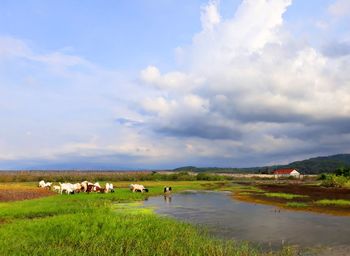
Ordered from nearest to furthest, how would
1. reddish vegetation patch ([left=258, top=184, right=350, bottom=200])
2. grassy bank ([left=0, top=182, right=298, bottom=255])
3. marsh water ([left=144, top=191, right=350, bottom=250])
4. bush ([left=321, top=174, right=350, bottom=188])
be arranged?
grassy bank ([left=0, top=182, right=298, bottom=255]) < marsh water ([left=144, top=191, right=350, bottom=250]) < reddish vegetation patch ([left=258, top=184, right=350, bottom=200]) < bush ([left=321, top=174, right=350, bottom=188])

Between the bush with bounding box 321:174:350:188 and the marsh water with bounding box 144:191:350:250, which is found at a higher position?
the bush with bounding box 321:174:350:188

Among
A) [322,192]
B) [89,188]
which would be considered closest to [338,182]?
[322,192]

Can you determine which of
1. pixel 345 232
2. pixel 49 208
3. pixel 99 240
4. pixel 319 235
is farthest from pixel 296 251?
pixel 49 208

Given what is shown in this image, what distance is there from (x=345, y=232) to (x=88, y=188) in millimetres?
36575

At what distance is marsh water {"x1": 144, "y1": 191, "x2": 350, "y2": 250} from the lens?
22.7m

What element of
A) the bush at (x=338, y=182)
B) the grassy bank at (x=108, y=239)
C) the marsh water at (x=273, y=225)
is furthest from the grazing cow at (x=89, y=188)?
the bush at (x=338, y=182)

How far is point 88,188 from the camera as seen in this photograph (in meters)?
A: 54.0

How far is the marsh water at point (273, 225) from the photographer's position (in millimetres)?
22703

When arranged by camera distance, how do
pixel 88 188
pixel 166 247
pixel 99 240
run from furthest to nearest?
pixel 88 188 < pixel 99 240 < pixel 166 247

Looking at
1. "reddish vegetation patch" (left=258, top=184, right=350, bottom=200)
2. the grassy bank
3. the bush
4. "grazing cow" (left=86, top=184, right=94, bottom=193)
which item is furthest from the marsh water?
the bush

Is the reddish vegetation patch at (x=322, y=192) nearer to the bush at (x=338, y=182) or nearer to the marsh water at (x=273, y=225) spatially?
the bush at (x=338, y=182)

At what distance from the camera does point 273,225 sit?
2830 centimetres

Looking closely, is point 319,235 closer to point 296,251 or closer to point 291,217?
point 296,251

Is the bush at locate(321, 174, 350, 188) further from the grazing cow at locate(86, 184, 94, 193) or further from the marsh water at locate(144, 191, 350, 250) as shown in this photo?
the grazing cow at locate(86, 184, 94, 193)
